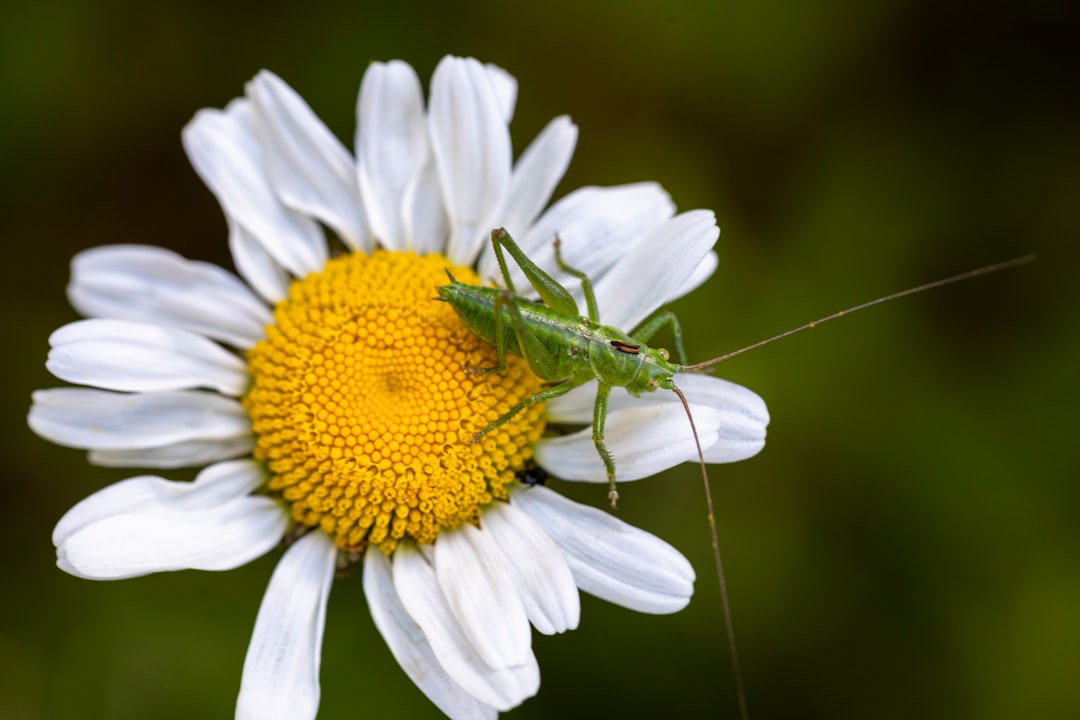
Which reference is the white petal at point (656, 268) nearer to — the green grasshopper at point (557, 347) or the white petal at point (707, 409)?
the green grasshopper at point (557, 347)

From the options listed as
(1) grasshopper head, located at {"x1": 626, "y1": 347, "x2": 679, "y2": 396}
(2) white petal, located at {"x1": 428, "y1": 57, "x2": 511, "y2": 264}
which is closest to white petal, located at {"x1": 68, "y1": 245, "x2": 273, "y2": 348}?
(2) white petal, located at {"x1": 428, "y1": 57, "x2": 511, "y2": 264}

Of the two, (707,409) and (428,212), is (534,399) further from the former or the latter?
(428,212)

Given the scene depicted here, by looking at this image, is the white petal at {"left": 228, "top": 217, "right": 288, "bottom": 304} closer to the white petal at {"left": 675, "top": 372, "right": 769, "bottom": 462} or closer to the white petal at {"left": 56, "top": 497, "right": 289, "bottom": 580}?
the white petal at {"left": 56, "top": 497, "right": 289, "bottom": 580}

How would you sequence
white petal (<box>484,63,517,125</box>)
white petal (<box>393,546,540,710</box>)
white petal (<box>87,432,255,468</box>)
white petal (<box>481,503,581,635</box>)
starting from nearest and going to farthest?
white petal (<box>393,546,540,710</box>) < white petal (<box>481,503,581,635</box>) < white petal (<box>87,432,255,468</box>) < white petal (<box>484,63,517,125</box>)

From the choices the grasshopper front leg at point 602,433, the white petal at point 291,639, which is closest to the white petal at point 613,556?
the grasshopper front leg at point 602,433

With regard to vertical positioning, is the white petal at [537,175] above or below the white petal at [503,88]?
below

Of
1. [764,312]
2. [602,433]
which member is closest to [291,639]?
[602,433]
